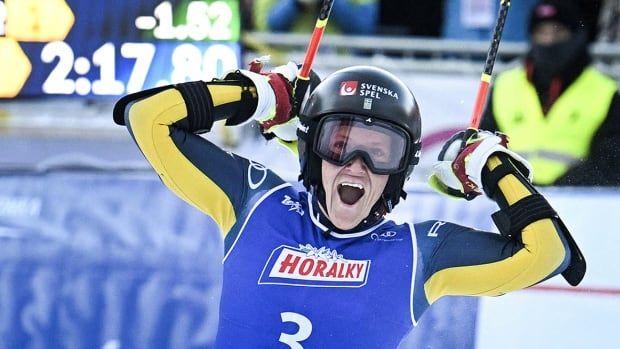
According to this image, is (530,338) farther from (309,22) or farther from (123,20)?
(123,20)

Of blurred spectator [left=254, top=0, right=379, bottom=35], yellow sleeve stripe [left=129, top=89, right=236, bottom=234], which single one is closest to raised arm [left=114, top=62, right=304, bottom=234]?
yellow sleeve stripe [left=129, top=89, right=236, bottom=234]

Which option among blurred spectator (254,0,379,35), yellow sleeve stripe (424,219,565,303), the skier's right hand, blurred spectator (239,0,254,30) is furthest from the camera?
blurred spectator (239,0,254,30)

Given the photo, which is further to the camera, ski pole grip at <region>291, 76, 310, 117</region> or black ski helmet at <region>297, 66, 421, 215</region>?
ski pole grip at <region>291, 76, 310, 117</region>

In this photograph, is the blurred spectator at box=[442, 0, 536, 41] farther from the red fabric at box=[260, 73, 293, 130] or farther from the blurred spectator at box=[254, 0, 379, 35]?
the red fabric at box=[260, 73, 293, 130]

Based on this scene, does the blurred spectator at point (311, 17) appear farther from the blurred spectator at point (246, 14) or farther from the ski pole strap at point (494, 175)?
the ski pole strap at point (494, 175)

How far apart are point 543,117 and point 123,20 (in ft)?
7.98

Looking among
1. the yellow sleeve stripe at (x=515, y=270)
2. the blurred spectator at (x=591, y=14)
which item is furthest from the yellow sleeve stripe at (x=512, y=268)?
the blurred spectator at (x=591, y=14)

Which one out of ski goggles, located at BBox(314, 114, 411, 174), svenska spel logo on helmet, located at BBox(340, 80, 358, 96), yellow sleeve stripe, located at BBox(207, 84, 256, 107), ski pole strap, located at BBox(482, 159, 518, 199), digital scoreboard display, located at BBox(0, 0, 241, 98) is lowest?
digital scoreboard display, located at BBox(0, 0, 241, 98)

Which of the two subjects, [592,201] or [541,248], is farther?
[592,201]

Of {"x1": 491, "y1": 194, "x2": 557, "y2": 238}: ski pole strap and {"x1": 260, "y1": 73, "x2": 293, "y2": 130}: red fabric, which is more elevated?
{"x1": 260, "y1": 73, "x2": 293, "y2": 130}: red fabric

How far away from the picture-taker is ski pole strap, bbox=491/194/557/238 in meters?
3.72

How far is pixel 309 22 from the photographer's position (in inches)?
276

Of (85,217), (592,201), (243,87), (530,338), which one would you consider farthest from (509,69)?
(243,87)

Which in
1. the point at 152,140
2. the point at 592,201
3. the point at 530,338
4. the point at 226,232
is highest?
the point at 152,140
